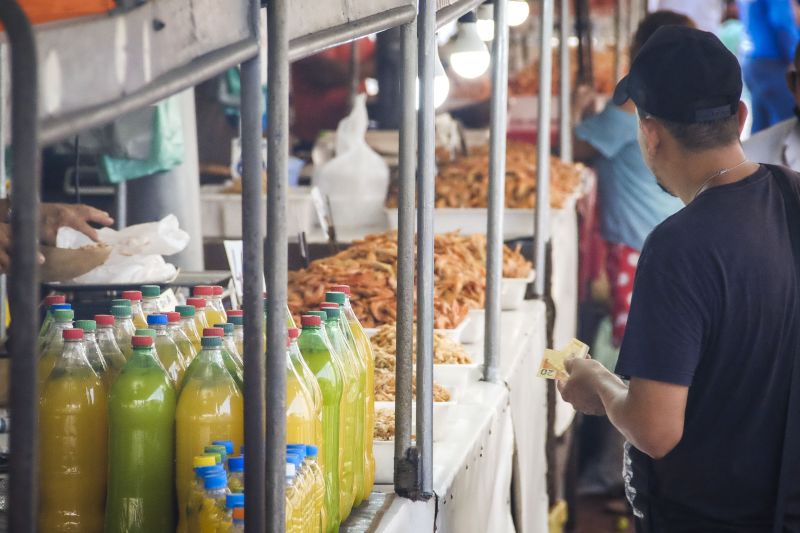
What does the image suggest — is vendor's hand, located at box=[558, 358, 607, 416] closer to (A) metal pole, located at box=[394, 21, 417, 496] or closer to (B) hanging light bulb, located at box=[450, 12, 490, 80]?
(A) metal pole, located at box=[394, 21, 417, 496]

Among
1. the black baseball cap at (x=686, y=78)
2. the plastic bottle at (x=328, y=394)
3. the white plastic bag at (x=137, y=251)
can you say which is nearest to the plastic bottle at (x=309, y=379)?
the plastic bottle at (x=328, y=394)

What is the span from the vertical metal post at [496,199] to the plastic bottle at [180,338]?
5.15 ft

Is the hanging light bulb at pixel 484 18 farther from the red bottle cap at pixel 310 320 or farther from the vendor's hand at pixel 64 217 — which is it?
the red bottle cap at pixel 310 320

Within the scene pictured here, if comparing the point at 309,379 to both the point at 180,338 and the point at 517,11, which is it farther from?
the point at 517,11

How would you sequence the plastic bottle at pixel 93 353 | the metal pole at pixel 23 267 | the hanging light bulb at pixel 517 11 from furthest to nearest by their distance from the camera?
the hanging light bulb at pixel 517 11
the plastic bottle at pixel 93 353
the metal pole at pixel 23 267

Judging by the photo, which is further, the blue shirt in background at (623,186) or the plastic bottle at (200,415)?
the blue shirt in background at (623,186)

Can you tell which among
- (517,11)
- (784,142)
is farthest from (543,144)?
(517,11)

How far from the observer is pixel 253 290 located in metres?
1.29

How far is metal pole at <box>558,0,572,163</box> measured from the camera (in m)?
5.79

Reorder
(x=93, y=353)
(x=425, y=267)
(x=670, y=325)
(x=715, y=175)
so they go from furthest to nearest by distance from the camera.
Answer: (x=425, y=267) < (x=715, y=175) < (x=670, y=325) < (x=93, y=353)

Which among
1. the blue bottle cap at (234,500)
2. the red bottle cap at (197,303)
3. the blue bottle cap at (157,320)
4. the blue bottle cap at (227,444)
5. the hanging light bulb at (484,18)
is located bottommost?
the blue bottle cap at (234,500)

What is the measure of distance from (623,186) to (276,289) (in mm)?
5020

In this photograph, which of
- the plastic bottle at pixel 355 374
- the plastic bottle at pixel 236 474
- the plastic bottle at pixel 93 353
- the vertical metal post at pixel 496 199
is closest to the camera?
the plastic bottle at pixel 236 474

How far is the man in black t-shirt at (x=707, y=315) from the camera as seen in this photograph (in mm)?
1810
